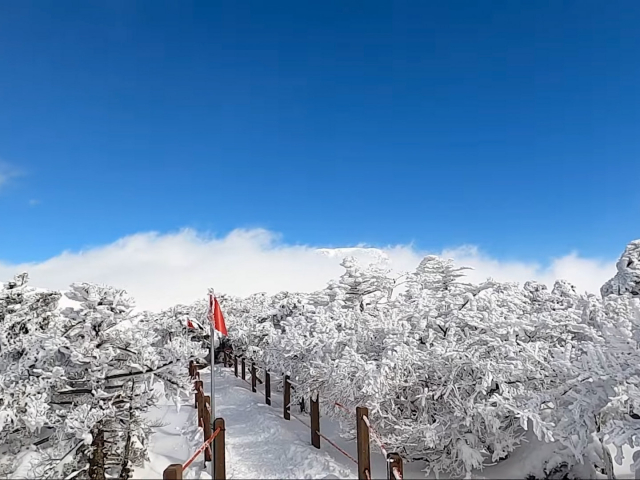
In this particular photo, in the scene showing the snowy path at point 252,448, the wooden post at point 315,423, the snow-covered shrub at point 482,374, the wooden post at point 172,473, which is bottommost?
the snowy path at point 252,448

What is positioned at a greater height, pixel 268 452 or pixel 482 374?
pixel 482 374

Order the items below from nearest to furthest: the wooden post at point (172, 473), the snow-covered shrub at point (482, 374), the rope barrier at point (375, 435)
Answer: the wooden post at point (172, 473) → the snow-covered shrub at point (482, 374) → the rope barrier at point (375, 435)

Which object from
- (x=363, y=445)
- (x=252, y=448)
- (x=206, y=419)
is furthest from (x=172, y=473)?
(x=252, y=448)

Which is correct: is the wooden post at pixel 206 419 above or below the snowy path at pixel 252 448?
above

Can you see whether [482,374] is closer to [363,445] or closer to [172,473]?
[363,445]

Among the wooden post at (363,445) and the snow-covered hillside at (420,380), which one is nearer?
the snow-covered hillside at (420,380)

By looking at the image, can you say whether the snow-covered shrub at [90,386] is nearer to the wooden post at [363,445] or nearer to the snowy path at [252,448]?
the snowy path at [252,448]

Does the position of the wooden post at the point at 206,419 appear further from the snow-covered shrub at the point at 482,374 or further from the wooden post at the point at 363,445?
the wooden post at the point at 363,445

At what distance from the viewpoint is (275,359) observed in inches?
501

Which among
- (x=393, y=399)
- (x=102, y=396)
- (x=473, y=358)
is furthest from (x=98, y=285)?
(x=473, y=358)

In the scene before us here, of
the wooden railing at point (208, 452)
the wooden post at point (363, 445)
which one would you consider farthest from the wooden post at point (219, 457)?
the wooden post at point (363, 445)

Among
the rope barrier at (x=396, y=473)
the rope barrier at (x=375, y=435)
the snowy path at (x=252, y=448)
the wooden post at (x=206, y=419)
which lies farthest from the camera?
the wooden post at (x=206, y=419)

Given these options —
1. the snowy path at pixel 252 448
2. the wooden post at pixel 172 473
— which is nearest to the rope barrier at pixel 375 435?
the snowy path at pixel 252 448

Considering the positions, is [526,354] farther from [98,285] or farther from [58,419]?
[58,419]
